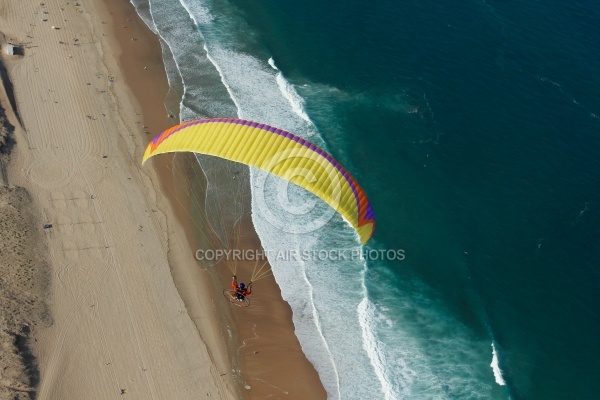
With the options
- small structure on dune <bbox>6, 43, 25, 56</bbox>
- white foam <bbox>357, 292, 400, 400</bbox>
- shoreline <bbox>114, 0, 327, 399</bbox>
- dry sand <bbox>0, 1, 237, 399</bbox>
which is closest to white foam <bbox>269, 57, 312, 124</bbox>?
dry sand <bbox>0, 1, 237, 399</bbox>

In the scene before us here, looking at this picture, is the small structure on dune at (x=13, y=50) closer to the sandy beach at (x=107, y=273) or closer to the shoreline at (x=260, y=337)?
the sandy beach at (x=107, y=273)

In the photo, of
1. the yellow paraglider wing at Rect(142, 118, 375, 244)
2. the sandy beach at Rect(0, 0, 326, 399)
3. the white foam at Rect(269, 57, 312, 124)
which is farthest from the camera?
the white foam at Rect(269, 57, 312, 124)

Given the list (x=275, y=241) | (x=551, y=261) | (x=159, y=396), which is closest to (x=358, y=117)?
(x=275, y=241)

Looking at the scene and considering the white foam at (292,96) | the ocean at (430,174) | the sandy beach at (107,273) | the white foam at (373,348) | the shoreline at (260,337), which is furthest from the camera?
the white foam at (292,96)

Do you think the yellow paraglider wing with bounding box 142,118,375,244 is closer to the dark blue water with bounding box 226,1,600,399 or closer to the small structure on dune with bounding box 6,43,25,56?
the dark blue water with bounding box 226,1,600,399

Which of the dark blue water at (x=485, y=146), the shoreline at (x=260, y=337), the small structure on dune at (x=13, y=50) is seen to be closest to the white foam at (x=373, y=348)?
the shoreline at (x=260, y=337)

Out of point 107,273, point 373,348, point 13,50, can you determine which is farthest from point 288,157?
point 13,50

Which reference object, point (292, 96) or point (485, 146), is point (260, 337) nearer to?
point (292, 96)
